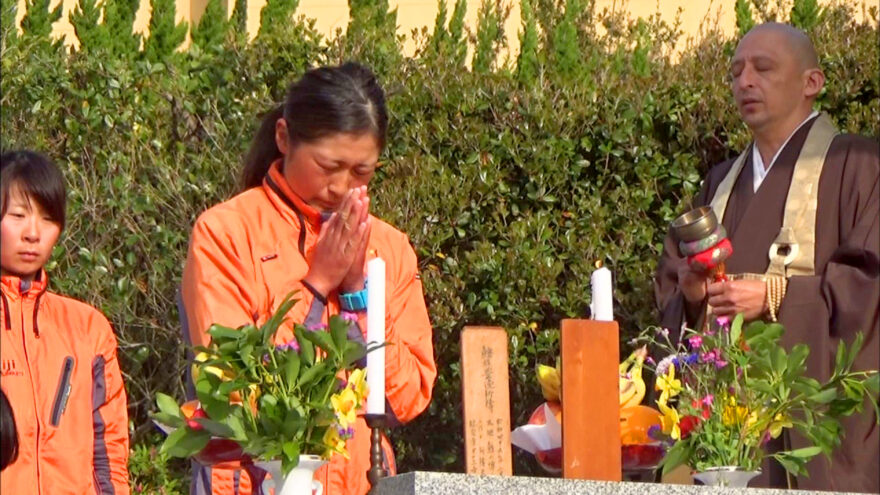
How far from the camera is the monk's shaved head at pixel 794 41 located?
548 cm

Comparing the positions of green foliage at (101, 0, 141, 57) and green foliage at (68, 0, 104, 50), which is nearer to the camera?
green foliage at (68, 0, 104, 50)

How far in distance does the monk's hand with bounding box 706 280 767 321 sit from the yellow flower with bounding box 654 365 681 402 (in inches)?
57.2

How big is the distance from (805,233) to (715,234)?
0.82 metres

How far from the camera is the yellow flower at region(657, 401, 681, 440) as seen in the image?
3.42 meters

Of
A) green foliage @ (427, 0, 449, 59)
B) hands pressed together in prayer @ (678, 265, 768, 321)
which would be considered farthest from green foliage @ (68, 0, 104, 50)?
hands pressed together in prayer @ (678, 265, 768, 321)

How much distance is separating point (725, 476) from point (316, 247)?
3.04ft

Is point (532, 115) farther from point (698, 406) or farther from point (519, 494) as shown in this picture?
point (519, 494)

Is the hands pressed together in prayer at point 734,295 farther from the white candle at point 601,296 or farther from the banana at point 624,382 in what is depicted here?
A: the white candle at point 601,296

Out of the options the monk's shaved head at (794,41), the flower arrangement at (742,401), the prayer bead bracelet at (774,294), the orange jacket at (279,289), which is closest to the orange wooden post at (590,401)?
the flower arrangement at (742,401)

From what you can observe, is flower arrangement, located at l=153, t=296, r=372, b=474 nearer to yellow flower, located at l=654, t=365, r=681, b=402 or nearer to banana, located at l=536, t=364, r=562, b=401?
banana, located at l=536, t=364, r=562, b=401

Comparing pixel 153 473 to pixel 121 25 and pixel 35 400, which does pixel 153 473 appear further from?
pixel 121 25

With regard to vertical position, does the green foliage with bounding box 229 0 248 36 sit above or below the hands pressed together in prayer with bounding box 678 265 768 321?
above

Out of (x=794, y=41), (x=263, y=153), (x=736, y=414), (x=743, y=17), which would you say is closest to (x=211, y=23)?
(x=743, y=17)

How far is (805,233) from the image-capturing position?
5211mm
